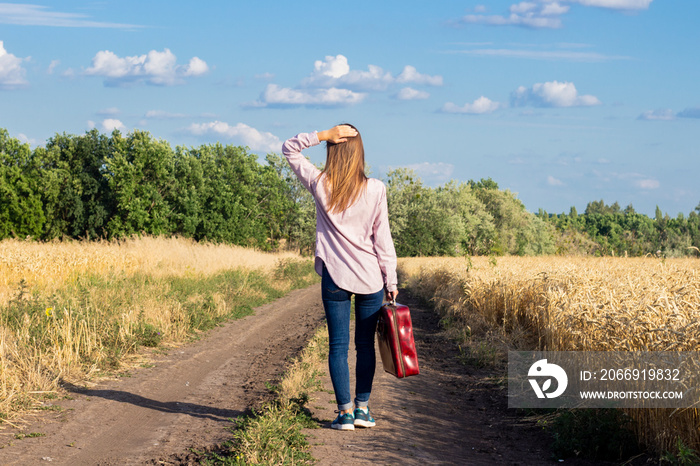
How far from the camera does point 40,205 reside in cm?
5431

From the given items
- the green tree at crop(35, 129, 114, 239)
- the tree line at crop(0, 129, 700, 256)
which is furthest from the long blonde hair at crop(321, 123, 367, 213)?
the green tree at crop(35, 129, 114, 239)

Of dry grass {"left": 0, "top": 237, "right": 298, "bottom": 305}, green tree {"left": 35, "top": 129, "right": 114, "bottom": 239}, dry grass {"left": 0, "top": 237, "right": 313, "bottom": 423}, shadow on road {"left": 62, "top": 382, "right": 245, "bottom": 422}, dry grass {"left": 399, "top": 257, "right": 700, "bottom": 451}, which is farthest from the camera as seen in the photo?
green tree {"left": 35, "top": 129, "right": 114, "bottom": 239}

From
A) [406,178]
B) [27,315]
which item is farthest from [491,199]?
[27,315]

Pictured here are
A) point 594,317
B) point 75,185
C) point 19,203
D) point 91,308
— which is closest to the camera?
point 594,317

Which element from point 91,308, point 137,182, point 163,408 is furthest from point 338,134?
point 137,182

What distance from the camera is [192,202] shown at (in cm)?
6031

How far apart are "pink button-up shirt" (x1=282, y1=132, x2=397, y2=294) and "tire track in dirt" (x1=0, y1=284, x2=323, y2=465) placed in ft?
6.22

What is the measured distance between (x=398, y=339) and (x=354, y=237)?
993mm

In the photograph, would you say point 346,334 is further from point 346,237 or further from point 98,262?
point 98,262

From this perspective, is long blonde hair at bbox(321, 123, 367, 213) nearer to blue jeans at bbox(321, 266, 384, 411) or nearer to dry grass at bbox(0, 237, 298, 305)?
blue jeans at bbox(321, 266, 384, 411)

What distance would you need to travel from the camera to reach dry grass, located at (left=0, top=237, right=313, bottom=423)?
730cm

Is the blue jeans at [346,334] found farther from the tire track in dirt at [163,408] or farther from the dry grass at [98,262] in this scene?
the dry grass at [98,262]

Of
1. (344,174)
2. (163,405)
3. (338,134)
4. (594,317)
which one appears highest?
(338,134)

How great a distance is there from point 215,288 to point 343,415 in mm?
11750
